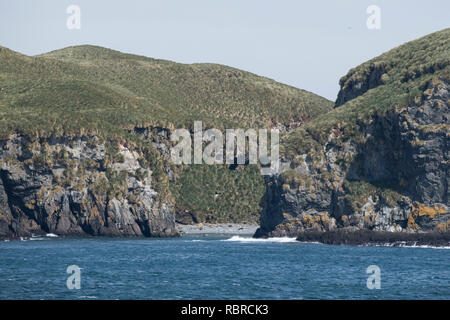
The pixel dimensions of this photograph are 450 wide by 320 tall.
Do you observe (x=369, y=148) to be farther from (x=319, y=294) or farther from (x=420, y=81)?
(x=319, y=294)

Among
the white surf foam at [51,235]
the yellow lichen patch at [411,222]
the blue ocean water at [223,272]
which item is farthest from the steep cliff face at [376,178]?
the white surf foam at [51,235]

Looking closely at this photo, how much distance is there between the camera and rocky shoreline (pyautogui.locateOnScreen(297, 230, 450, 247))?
13638cm

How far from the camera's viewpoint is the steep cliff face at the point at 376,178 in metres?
146

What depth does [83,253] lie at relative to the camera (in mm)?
124438

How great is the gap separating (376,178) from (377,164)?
9.35ft

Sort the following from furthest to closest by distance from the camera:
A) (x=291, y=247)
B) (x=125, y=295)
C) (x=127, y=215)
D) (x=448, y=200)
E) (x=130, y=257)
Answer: (x=127, y=215), (x=448, y=200), (x=291, y=247), (x=130, y=257), (x=125, y=295)

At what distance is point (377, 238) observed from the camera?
464ft

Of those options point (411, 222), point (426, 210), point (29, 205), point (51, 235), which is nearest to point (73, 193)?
point (29, 205)

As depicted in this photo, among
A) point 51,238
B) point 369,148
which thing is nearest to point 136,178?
point 51,238

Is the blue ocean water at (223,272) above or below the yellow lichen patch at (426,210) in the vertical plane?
below

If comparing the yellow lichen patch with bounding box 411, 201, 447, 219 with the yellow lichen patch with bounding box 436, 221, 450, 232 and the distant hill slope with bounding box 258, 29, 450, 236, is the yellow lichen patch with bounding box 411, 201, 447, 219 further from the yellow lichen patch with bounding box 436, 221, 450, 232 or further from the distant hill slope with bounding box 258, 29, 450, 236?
the yellow lichen patch with bounding box 436, 221, 450, 232

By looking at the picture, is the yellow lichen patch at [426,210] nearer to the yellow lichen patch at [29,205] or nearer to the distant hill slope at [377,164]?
the distant hill slope at [377,164]

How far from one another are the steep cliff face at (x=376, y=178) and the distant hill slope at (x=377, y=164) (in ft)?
0.55
